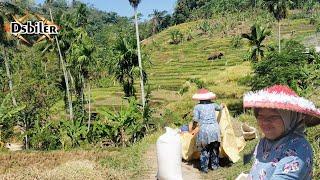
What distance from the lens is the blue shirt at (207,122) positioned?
7.63 m

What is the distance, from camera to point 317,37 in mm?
51969

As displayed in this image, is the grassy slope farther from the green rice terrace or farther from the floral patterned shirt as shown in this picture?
the floral patterned shirt

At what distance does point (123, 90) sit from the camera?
3406 cm

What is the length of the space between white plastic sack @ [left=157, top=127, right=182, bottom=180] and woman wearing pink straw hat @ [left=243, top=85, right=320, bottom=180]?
9.79 ft

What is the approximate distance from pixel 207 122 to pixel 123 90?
87.3 ft

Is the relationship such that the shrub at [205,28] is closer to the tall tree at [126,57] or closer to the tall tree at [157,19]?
the tall tree at [157,19]

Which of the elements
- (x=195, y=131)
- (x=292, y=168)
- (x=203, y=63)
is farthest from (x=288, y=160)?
(x=203, y=63)

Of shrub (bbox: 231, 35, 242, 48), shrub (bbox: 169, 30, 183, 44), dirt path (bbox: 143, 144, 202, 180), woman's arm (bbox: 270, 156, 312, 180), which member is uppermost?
shrub (bbox: 169, 30, 183, 44)

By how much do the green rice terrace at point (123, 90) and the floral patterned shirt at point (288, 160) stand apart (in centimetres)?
79

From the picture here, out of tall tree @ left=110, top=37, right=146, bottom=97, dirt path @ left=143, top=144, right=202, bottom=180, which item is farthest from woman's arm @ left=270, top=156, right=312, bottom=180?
tall tree @ left=110, top=37, right=146, bottom=97

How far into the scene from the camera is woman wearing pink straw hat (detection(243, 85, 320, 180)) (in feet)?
7.72

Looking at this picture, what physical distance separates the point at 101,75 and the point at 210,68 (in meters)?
12.6

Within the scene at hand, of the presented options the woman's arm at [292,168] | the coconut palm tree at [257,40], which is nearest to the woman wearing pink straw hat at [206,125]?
the woman's arm at [292,168]

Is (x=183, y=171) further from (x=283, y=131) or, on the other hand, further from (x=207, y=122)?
(x=283, y=131)
